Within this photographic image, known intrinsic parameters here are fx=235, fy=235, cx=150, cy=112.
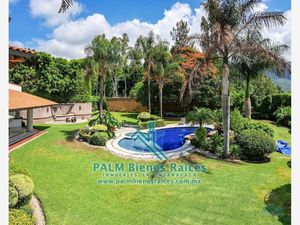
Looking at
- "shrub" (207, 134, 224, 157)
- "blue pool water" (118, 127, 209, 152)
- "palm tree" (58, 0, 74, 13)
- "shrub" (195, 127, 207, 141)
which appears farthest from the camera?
"blue pool water" (118, 127, 209, 152)

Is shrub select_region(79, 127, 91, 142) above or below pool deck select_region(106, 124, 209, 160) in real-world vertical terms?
above

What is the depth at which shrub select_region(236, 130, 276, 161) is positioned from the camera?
41.2ft

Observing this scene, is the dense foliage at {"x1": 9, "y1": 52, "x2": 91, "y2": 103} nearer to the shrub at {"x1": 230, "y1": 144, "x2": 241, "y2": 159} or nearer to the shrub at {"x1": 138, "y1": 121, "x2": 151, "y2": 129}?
the shrub at {"x1": 138, "y1": 121, "x2": 151, "y2": 129}

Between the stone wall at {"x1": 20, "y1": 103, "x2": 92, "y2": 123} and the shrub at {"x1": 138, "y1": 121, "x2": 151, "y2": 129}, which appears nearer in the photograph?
the shrub at {"x1": 138, "y1": 121, "x2": 151, "y2": 129}

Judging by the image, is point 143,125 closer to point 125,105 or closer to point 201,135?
point 201,135

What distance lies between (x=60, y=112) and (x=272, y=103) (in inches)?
990

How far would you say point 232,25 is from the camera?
1222 centimetres

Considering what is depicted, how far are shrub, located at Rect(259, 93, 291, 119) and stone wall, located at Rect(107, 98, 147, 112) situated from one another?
635 inches

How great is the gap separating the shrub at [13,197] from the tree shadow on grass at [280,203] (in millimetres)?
7669

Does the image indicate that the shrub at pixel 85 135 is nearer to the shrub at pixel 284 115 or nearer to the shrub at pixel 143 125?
the shrub at pixel 143 125

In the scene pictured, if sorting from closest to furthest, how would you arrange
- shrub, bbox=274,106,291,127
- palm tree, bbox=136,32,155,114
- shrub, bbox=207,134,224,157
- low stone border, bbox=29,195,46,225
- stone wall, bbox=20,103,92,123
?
low stone border, bbox=29,195,46,225 < shrub, bbox=207,134,224,157 < shrub, bbox=274,106,291,127 < palm tree, bbox=136,32,155,114 < stone wall, bbox=20,103,92,123

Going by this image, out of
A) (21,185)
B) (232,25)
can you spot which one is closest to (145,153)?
(21,185)

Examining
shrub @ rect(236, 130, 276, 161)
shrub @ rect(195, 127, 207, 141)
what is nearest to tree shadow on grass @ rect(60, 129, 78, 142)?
shrub @ rect(195, 127, 207, 141)

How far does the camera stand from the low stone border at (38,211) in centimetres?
693
